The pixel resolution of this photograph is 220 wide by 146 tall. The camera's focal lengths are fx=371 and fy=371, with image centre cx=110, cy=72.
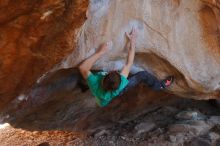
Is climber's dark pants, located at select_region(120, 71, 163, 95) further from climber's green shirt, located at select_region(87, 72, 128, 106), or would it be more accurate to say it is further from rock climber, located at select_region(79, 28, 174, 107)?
climber's green shirt, located at select_region(87, 72, 128, 106)

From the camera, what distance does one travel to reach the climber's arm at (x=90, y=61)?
12.4ft

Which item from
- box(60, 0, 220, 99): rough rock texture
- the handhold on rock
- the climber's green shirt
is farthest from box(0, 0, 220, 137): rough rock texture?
the handhold on rock

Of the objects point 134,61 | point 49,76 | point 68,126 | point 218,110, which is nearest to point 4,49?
point 49,76

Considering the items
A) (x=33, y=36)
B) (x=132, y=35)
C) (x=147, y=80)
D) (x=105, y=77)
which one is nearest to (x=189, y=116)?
(x=147, y=80)

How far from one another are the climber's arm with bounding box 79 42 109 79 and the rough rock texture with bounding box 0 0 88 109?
0.43 m

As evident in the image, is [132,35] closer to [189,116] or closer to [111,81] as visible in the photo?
[111,81]

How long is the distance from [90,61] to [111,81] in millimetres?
336

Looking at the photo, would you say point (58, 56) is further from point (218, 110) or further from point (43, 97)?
point (218, 110)

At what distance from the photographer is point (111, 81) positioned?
3.62 meters

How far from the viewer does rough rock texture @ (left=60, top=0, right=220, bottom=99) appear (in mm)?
3727

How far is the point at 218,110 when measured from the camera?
22.8ft

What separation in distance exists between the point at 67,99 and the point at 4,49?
2.00m

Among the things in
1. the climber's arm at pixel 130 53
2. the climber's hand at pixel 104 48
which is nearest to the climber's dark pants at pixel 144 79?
the climber's arm at pixel 130 53

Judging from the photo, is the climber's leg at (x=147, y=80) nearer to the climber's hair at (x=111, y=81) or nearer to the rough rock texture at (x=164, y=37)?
the rough rock texture at (x=164, y=37)
